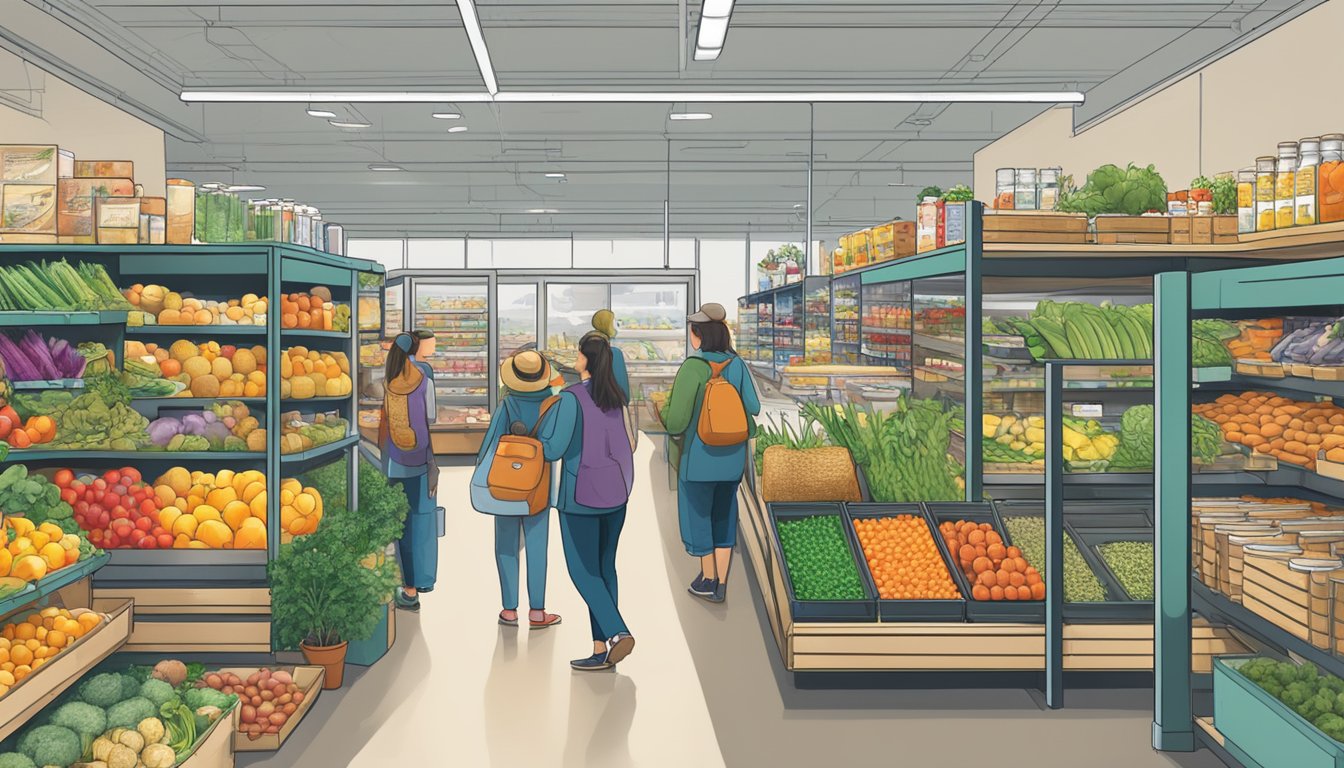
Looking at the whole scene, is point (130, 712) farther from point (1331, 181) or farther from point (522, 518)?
point (1331, 181)

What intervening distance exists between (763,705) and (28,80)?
33.0 ft


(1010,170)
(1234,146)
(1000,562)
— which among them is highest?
(1234,146)

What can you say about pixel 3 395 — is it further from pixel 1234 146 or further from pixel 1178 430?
pixel 1234 146

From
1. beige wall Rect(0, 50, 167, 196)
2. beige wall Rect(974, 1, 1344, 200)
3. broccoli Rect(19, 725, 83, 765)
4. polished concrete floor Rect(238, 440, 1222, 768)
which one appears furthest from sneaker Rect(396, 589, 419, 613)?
beige wall Rect(0, 50, 167, 196)

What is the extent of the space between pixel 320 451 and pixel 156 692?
146 centimetres

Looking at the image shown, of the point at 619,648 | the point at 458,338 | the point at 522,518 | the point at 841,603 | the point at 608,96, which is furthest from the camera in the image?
the point at 458,338

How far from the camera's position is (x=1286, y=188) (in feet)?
13.9

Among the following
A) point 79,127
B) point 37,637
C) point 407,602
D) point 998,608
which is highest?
point 79,127

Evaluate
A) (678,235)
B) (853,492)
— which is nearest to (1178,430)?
(853,492)

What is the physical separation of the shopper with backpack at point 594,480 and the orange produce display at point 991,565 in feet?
5.13

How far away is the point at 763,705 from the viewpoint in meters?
4.41

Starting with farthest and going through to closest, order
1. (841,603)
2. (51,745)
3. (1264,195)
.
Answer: (841,603), (1264,195), (51,745)

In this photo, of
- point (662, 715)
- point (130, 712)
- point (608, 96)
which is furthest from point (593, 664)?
point (608, 96)

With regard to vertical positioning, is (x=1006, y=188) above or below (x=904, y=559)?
above
